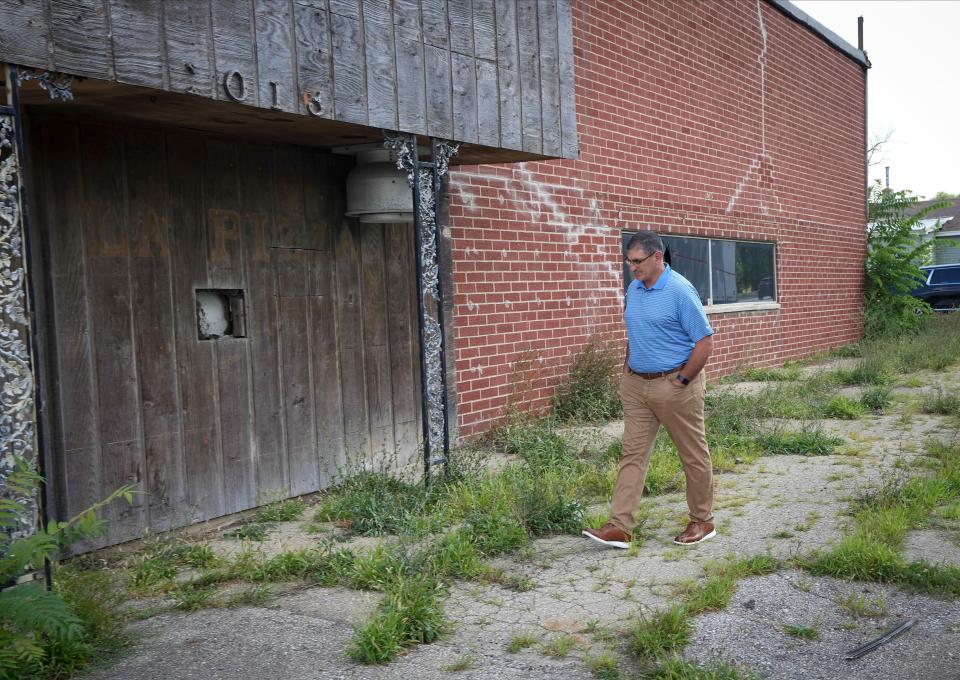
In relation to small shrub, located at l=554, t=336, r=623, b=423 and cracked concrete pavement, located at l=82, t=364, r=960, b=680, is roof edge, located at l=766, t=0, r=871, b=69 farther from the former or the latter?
cracked concrete pavement, located at l=82, t=364, r=960, b=680

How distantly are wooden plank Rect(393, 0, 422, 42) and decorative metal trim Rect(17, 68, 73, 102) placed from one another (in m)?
2.47

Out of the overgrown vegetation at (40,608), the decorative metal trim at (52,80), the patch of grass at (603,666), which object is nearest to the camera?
the overgrown vegetation at (40,608)

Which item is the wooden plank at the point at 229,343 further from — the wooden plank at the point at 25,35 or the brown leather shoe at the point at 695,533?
the brown leather shoe at the point at 695,533

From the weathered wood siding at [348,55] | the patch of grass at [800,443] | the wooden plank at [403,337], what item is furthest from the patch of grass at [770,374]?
the wooden plank at [403,337]

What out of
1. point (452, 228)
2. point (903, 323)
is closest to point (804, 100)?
point (903, 323)

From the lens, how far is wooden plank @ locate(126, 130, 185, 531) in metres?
5.97

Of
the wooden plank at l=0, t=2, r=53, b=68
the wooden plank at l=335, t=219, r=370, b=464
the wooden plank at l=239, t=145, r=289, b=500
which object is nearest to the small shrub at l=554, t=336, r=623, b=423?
the wooden plank at l=335, t=219, r=370, b=464

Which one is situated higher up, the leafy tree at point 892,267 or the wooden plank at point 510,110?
the wooden plank at point 510,110

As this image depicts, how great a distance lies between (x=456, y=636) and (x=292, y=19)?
12.1 feet

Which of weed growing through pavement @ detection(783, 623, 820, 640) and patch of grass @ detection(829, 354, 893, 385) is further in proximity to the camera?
patch of grass @ detection(829, 354, 893, 385)

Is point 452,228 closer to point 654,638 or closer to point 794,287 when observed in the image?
point 654,638

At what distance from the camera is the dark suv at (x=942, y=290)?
827 inches

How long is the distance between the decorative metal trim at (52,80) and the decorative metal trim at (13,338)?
0.26 m

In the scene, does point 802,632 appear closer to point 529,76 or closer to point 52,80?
point 52,80
